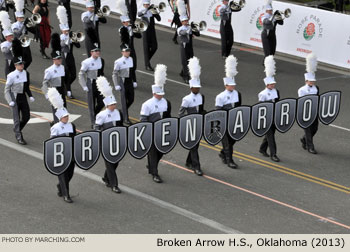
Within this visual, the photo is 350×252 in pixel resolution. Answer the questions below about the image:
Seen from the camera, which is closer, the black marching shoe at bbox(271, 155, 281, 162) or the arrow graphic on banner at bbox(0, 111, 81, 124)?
the black marching shoe at bbox(271, 155, 281, 162)

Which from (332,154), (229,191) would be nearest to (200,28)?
(332,154)

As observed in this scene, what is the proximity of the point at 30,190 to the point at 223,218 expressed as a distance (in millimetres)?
3825

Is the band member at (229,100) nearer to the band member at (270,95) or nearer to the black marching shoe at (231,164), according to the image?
the black marching shoe at (231,164)

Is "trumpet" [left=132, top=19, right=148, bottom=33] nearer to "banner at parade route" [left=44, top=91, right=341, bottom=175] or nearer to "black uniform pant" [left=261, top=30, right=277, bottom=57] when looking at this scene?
"black uniform pant" [left=261, top=30, right=277, bottom=57]

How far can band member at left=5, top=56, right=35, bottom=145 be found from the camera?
18844 millimetres

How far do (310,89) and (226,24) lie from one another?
836cm

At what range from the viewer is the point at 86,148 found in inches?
629

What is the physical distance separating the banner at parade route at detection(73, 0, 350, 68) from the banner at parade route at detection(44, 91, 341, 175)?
715cm

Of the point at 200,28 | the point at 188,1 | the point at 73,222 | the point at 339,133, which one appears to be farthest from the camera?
the point at 188,1

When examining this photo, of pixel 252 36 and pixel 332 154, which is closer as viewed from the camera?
pixel 332 154

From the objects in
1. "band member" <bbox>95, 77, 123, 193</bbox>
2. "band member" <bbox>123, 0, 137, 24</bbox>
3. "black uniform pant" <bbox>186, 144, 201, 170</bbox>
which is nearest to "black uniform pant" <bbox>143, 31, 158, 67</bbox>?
"band member" <bbox>123, 0, 137, 24</bbox>

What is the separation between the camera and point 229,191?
17.0 m

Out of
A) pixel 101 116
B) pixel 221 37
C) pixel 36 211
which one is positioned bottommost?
pixel 36 211

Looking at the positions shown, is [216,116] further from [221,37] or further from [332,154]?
[221,37]
